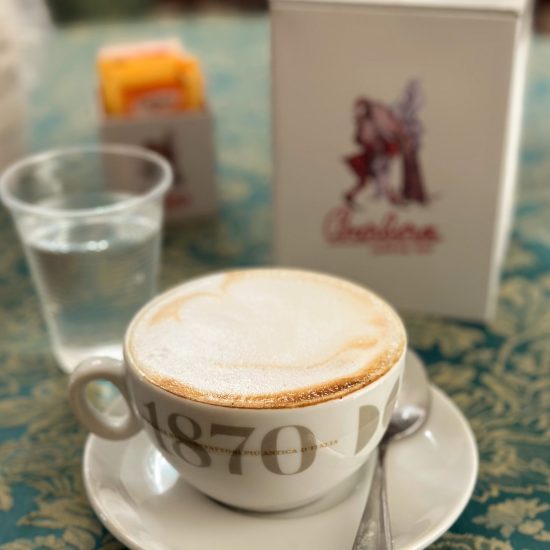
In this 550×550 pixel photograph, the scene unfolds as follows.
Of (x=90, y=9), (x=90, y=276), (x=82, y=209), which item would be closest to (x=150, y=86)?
(x=82, y=209)

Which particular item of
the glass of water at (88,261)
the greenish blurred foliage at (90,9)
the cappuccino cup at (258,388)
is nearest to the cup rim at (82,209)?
the glass of water at (88,261)

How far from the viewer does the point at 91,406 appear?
49cm

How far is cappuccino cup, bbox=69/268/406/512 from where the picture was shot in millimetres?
424

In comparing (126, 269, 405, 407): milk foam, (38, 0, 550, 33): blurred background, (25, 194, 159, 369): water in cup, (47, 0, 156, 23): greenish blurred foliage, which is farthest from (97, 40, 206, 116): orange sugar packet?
(47, 0, 156, 23): greenish blurred foliage

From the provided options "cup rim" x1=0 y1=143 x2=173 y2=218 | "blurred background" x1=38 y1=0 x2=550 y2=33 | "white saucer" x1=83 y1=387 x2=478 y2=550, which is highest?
"cup rim" x1=0 y1=143 x2=173 y2=218

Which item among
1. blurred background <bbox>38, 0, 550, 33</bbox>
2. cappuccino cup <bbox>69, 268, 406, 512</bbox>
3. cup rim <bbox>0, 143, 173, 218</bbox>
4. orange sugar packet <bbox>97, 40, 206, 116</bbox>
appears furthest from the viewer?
blurred background <bbox>38, 0, 550, 33</bbox>

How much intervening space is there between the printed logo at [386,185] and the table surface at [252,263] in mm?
72

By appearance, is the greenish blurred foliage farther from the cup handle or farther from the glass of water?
the cup handle

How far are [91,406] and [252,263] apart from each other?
31 cm

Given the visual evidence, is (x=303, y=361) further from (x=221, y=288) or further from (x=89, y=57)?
(x=89, y=57)

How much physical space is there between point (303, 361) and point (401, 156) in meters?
0.25

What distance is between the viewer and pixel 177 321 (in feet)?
1.62

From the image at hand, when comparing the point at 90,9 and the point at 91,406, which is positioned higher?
the point at 91,406

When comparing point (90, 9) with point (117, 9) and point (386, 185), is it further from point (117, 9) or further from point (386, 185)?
point (386, 185)
